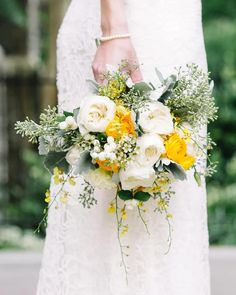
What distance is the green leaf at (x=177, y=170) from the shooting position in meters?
→ 2.62

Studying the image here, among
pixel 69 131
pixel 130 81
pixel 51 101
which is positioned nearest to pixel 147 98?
pixel 130 81

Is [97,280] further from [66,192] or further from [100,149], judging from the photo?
[100,149]

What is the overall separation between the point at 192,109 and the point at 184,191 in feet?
0.99

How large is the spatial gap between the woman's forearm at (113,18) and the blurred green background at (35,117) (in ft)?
17.1

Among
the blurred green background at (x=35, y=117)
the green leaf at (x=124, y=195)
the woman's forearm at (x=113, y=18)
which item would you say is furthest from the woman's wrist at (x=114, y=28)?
the blurred green background at (x=35, y=117)

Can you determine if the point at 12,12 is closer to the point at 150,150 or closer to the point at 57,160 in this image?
the point at 57,160

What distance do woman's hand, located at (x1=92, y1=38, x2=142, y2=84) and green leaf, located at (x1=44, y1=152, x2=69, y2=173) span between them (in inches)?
9.1

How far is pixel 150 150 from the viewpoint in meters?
2.59

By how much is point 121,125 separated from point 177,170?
7.5 inches

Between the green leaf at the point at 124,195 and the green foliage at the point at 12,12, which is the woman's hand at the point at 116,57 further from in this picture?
the green foliage at the point at 12,12

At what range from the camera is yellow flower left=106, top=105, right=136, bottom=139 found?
2.58 m

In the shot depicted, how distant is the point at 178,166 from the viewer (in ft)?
8.58

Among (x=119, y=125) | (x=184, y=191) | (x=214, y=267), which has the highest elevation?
(x=119, y=125)

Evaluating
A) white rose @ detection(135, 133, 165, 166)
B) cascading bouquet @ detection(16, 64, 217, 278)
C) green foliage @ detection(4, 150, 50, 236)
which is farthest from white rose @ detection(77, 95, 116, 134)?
green foliage @ detection(4, 150, 50, 236)
